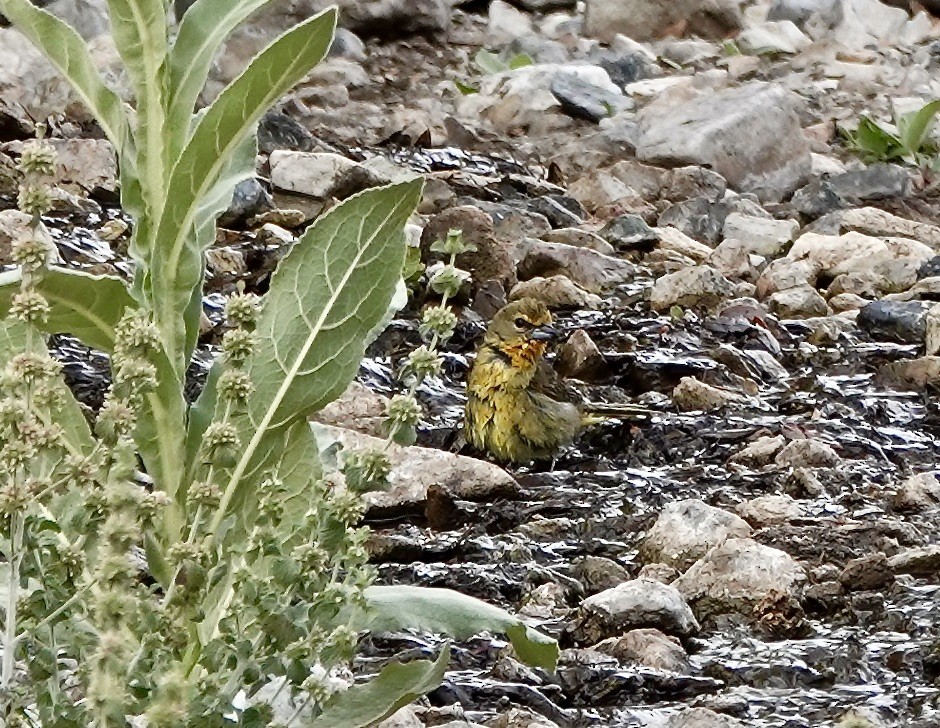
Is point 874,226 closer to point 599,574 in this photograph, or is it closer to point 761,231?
point 761,231

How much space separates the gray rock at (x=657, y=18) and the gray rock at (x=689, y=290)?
7.00 metres

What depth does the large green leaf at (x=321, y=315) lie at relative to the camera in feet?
10.2

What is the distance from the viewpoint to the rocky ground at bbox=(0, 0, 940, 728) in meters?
4.34

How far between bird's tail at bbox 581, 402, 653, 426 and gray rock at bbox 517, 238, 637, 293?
57.0 inches

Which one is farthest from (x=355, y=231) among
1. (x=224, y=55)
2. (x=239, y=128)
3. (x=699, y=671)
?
(x=224, y=55)

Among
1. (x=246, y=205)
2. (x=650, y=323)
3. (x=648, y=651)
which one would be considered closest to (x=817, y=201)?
(x=650, y=323)

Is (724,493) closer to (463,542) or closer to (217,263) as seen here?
(463,542)

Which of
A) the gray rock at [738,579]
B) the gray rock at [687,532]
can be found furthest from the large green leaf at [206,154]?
the gray rock at [687,532]

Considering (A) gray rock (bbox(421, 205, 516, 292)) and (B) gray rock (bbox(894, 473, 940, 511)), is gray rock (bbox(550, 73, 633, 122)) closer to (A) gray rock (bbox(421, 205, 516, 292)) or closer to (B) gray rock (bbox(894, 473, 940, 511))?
(A) gray rock (bbox(421, 205, 516, 292))

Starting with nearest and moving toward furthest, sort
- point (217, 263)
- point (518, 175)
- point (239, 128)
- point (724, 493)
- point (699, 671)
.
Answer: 1. point (239, 128)
2. point (699, 671)
3. point (724, 493)
4. point (217, 263)
5. point (518, 175)

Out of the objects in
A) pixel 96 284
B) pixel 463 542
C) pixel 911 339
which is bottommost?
pixel 911 339

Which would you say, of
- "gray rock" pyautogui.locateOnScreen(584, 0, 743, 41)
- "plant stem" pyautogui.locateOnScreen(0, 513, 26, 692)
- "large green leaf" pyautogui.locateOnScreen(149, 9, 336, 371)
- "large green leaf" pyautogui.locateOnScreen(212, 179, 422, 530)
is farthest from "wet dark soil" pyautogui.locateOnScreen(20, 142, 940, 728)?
"gray rock" pyautogui.locateOnScreen(584, 0, 743, 41)

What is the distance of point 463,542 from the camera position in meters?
5.27

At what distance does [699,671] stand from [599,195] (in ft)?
19.6
